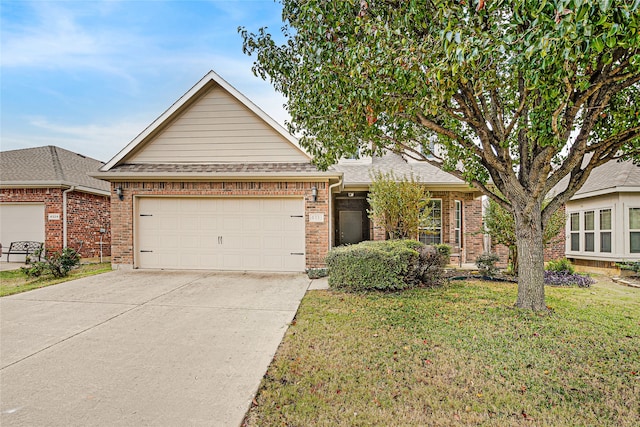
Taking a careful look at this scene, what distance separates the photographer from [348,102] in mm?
5191

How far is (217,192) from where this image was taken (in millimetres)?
9430

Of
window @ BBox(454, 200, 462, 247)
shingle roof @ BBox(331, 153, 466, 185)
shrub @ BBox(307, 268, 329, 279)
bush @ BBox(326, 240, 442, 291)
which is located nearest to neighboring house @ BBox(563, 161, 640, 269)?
window @ BBox(454, 200, 462, 247)

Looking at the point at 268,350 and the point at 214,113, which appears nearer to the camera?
the point at 268,350

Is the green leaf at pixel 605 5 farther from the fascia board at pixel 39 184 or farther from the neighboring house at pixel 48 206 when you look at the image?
the fascia board at pixel 39 184

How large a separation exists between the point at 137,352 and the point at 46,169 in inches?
478

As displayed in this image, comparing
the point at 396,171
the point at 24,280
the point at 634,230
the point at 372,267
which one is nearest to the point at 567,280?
the point at 634,230

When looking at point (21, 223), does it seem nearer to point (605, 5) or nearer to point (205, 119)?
point (205, 119)

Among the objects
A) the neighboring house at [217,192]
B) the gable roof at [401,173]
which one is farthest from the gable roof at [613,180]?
the neighboring house at [217,192]

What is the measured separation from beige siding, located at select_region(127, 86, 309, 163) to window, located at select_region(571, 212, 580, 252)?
10.8 meters

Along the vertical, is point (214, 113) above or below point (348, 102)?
above

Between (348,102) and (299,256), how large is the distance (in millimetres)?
5292

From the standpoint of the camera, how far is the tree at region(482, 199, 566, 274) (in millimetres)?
8984

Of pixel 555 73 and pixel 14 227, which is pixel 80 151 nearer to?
pixel 14 227

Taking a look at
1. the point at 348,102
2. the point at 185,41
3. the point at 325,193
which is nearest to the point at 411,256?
the point at 325,193
